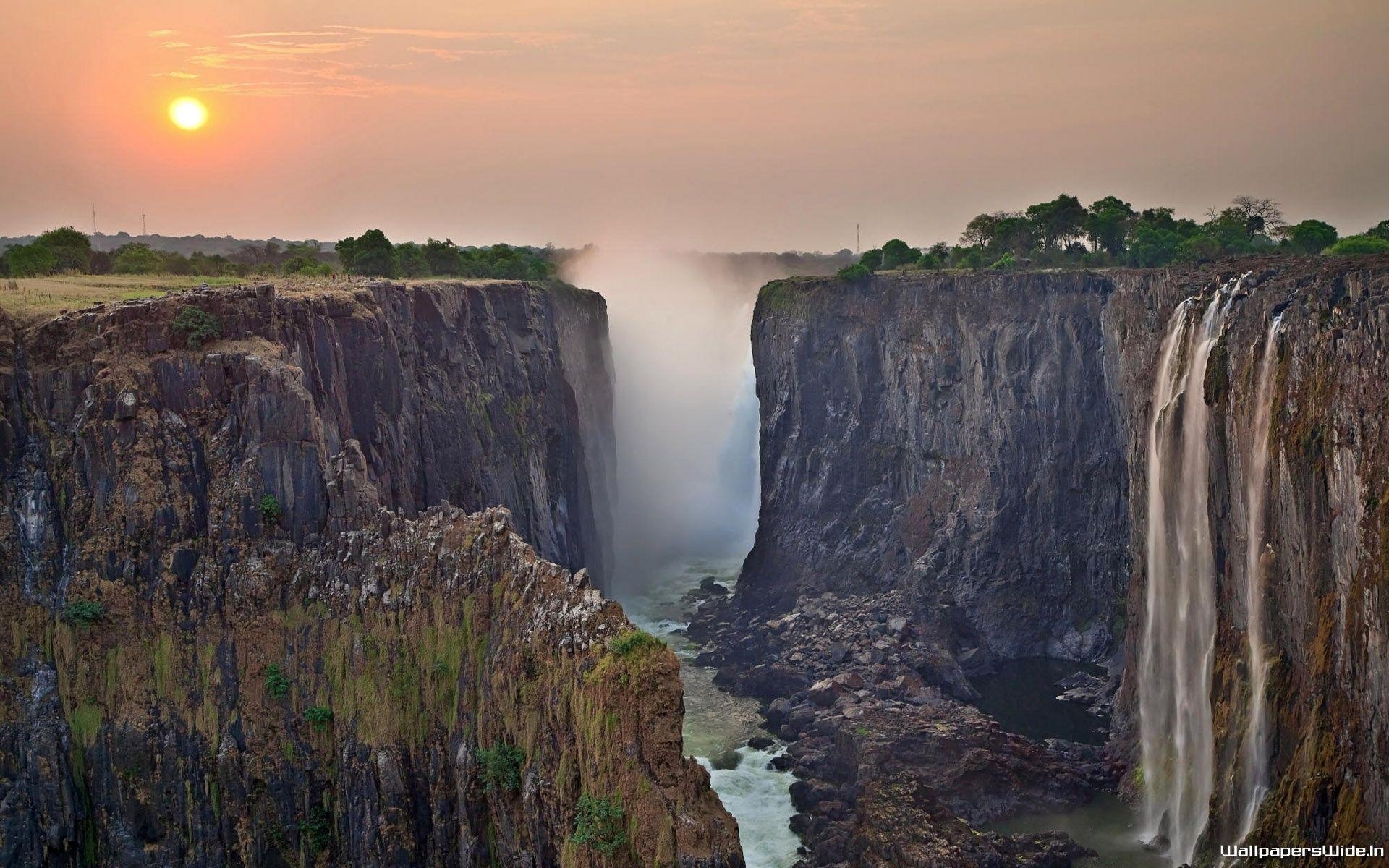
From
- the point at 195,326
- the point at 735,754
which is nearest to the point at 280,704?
the point at 195,326

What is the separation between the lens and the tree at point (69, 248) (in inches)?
3209

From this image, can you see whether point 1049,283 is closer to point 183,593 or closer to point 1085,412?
point 1085,412

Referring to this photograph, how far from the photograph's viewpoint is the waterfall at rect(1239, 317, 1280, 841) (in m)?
49.1

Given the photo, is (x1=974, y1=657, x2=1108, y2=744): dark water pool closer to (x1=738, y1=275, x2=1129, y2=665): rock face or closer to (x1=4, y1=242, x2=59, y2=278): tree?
(x1=738, y1=275, x2=1129, y2=665): rock face

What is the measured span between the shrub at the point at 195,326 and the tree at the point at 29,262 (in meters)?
25.0

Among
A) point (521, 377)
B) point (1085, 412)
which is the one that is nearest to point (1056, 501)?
point (1085, 412)

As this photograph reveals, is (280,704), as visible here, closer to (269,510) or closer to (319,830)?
(319,830)

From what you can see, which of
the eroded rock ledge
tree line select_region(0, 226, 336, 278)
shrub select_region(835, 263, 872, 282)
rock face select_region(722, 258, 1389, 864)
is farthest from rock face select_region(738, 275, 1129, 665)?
the eroded rock ledge

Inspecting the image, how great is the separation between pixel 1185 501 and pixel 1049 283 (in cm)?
3093

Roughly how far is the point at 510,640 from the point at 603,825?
30.9ft

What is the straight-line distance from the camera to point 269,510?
52.6m

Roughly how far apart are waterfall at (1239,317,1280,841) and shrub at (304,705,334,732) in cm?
3405

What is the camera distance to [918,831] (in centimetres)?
5625

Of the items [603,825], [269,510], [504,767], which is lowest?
[603,825]
